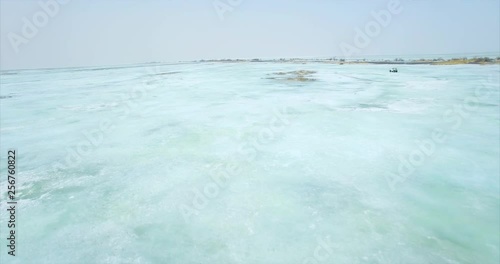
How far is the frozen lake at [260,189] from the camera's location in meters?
4.77

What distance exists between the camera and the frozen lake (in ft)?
15.6

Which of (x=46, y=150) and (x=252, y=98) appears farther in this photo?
(x=252, y=98)

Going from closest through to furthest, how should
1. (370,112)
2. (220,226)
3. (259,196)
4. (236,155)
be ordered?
(220,226) < (259,196) < (236,155) < (370,112)

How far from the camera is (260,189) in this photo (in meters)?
6.76

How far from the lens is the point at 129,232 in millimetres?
5184

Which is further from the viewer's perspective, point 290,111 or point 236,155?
point 290,111

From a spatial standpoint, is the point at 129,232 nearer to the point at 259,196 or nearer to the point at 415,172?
the point at 259,196

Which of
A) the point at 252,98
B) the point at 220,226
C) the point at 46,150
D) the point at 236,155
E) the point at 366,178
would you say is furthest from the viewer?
the point at 252,98

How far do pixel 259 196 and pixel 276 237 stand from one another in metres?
1.48

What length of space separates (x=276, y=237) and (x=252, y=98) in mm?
15553

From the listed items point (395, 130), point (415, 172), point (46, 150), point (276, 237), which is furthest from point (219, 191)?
point (395, 130)

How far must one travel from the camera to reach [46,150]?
966cm

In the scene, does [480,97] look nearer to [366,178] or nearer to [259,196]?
[366,178]

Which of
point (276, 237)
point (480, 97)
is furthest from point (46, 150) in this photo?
point (480, 97)
